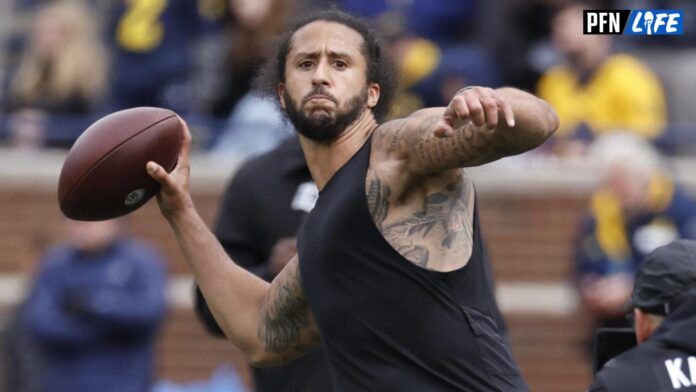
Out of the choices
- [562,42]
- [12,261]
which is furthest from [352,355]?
[12,261]

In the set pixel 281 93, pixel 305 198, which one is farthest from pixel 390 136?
pixel 305 198

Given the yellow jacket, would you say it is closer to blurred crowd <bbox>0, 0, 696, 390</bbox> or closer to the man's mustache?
blurred crowd <bbox>0, 0, 696, 390</bbox>

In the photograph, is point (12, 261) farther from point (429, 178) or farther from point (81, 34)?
point (429, 178)

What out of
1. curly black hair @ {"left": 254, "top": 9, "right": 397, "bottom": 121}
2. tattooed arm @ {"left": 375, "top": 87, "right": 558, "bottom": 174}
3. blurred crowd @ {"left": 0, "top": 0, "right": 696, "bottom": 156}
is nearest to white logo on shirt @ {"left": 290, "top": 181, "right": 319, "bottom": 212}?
curly black hair @ {"left": 254, "top": 9, "right": 397, "bottom": 121}

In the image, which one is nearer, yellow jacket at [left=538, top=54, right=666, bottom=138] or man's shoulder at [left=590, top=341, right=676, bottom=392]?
man's shoulder at [left=590, top=341, right=676, bottom=392]

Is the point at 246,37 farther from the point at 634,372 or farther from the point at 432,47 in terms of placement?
the point at 634,372

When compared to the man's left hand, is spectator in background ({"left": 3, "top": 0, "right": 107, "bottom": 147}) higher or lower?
lower

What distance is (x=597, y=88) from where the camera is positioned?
9.12 metres

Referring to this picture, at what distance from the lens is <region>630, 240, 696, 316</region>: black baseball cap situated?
15.2 ft

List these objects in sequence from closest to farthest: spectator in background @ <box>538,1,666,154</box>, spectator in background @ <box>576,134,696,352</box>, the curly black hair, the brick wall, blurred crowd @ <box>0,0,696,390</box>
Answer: the curly black hair → spectator in background @ <box>576,134,696,352</box> → blurred crowd @ <box>0,0,696,390</box> → spectator in background @ <box>538,1,666,154</box> → the brick wall

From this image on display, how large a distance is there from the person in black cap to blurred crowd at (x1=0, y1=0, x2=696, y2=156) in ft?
14.6

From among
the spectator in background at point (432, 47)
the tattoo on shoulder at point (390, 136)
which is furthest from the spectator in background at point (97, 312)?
the tattoo on shoulder at point (390, 136)

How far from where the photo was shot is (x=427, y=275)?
4488 millimetres

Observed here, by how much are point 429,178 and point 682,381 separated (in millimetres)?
882
